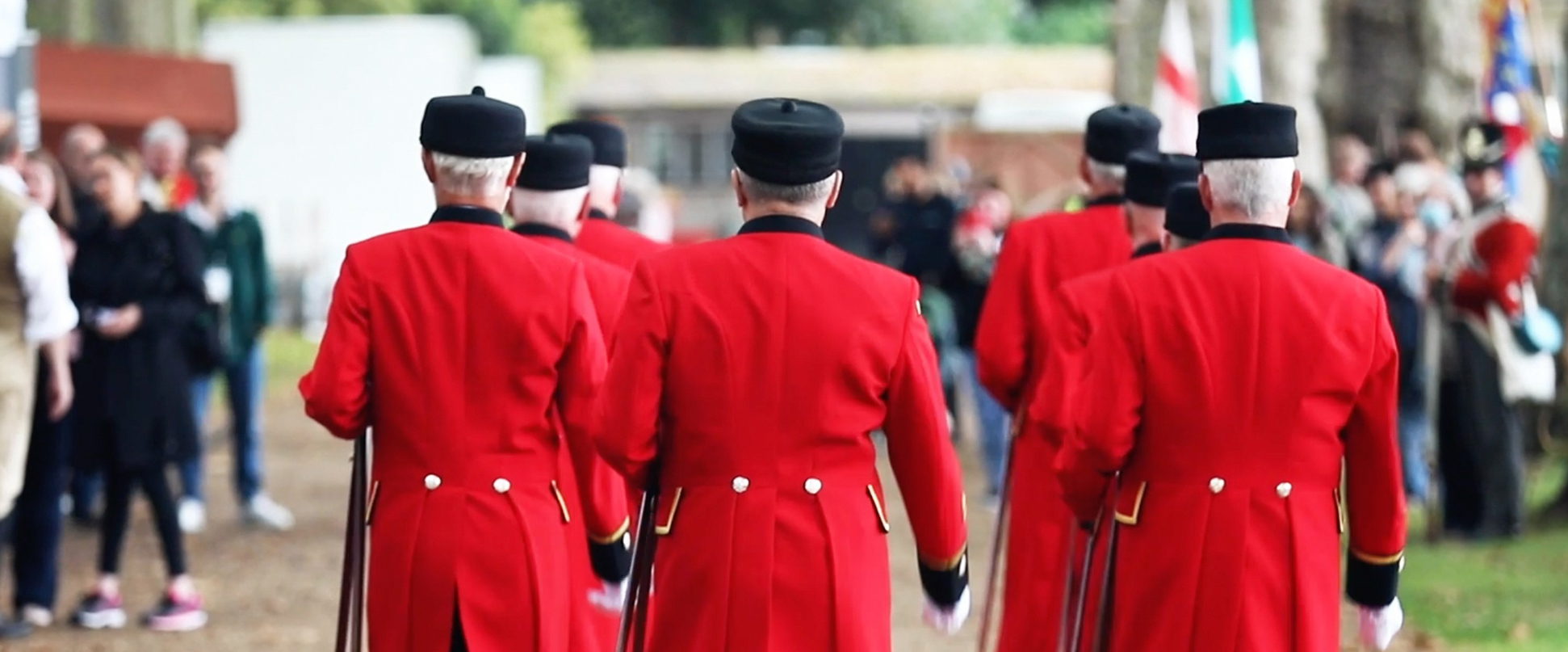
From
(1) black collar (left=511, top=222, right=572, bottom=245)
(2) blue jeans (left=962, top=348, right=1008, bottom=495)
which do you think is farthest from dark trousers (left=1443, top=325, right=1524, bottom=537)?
(1) black collar (left=511, top=222, right=572, bottom=245)

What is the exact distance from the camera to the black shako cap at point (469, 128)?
19.6 ft

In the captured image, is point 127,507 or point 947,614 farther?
point 127,507

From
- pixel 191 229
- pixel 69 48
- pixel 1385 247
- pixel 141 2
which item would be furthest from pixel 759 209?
pixel 141 2

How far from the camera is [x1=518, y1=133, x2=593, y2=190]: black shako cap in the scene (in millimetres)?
7387

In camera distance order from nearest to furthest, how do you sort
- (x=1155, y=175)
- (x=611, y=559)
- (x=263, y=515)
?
(x=611, y=559) → (x=1155, y=175) → (x=263, y=515)

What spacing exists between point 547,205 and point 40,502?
386 cm

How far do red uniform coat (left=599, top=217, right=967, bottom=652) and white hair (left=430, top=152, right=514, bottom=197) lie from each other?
591 millimetres

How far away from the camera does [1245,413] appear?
19.1 feet

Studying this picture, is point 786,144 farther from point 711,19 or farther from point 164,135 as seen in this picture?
point 711,19

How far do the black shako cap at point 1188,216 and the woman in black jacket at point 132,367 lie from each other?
5.12 m

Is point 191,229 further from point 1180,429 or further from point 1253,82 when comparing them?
point 1180,429

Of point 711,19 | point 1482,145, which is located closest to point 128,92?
point 1482,145

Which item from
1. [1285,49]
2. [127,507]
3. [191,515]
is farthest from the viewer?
[1285,49]

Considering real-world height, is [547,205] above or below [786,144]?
below
